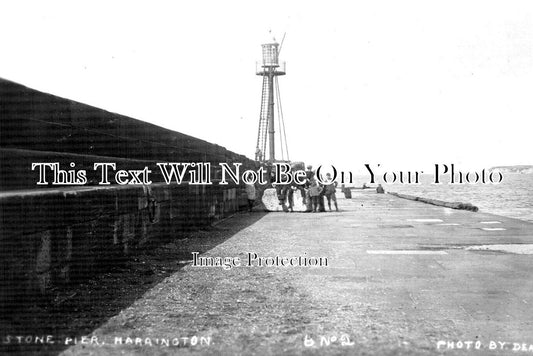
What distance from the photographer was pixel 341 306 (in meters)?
5.41

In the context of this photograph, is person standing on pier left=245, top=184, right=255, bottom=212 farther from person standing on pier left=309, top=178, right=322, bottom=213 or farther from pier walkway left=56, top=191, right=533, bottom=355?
pier walkway left=56, top=191, right=533, bottom=355

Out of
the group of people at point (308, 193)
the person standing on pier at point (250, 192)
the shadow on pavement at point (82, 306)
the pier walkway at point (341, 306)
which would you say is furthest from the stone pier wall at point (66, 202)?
the group of people at point (308, 193)

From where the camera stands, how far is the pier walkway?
422cm

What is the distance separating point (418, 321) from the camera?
4.85 meters

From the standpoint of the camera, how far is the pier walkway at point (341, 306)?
422 cm

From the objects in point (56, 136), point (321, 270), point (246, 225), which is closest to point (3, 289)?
point (56, 136)

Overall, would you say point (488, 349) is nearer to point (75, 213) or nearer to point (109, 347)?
point (109, 347)

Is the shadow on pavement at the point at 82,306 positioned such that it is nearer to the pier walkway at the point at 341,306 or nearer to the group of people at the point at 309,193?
the pier walkway at the point at 341,306

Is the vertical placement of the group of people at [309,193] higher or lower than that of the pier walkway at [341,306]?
higher

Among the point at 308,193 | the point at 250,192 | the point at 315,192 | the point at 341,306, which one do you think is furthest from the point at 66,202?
the point at 308,193

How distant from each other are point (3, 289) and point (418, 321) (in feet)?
9.67

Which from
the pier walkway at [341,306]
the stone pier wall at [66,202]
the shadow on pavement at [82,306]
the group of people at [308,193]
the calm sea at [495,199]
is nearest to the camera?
the shadow on pavement at [82,306]

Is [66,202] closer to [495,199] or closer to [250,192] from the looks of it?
[250,192]

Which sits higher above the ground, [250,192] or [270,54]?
[270,54]
